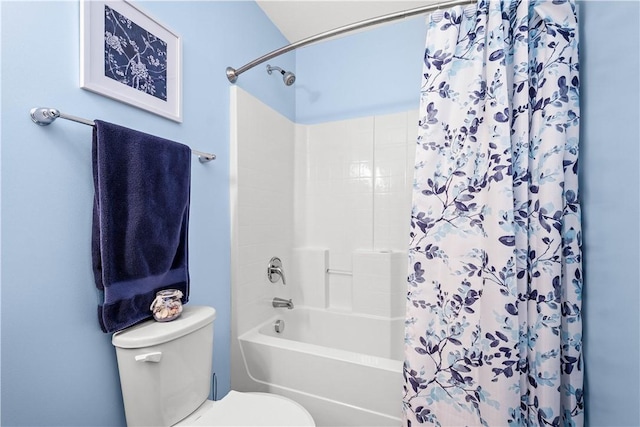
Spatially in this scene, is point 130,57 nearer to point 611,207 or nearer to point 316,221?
point 316,221

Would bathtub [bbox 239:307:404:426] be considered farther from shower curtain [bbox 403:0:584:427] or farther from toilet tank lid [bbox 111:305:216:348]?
toilet tank lid [bbox 111:305:216:348]

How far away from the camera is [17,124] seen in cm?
76

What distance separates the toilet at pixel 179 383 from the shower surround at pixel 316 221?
0.39 m

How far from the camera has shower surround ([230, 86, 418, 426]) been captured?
1580mm

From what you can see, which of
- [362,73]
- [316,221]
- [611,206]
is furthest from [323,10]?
[611,206]

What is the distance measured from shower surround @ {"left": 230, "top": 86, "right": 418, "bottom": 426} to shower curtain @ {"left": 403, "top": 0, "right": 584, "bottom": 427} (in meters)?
0.68

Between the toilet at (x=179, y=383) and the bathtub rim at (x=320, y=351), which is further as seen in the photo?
the bathtub rim at (x=320, y=351)

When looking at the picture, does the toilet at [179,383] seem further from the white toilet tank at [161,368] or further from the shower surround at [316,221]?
the shower surround at [316,221]

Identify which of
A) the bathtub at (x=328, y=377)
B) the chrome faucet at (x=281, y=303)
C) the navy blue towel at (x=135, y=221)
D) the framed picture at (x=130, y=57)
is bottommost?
the bathtub at (x=328, y=377)

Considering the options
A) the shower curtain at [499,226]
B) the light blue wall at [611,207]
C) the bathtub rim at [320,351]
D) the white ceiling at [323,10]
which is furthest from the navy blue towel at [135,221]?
the light blue wall at [611,207]

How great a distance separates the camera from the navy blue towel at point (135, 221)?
0.89m

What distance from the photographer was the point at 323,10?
6.10 feet

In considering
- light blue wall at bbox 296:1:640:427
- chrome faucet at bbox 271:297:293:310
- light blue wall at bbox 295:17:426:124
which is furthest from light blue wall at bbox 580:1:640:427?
chrome faucet at bbox 271:297:293:310

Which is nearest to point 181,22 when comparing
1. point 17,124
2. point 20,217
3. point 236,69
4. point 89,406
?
point 236,69
